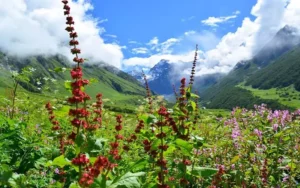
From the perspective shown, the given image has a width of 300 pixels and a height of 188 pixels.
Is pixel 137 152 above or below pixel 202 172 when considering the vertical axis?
below

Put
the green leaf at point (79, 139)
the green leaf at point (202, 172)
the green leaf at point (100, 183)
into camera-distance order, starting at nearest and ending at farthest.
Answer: the green leaf at point (100, 183) → the green leaf at point (79, 139) → the green leaf at point (202, 172)

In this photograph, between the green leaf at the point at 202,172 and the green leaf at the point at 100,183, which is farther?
the green leaf at the point at 202,172

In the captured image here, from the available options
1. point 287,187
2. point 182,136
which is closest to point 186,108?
point 182,136

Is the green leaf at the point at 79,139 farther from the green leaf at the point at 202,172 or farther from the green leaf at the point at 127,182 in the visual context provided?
the green leaf at the point at 202,172

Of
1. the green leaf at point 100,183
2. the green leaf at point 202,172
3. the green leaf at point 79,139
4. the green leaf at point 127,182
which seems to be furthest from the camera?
the green leaf at point 202,172

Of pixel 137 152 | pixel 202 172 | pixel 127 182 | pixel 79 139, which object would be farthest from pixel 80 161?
pixel 137 152

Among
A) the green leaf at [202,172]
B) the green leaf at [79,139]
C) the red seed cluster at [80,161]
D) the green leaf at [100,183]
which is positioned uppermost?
the green leaf at [79,139]

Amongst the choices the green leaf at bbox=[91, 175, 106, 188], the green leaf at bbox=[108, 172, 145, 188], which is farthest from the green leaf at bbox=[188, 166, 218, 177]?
the green leaf at bbox=[91, 175, 106, 188]

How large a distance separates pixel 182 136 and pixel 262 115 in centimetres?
757

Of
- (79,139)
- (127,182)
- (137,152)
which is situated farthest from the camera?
(137,152)

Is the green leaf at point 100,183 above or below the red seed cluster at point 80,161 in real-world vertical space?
below

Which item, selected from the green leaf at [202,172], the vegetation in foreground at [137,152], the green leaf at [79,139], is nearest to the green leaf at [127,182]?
the vegetation in foreground at [137,152]

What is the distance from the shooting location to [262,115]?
12.3 m

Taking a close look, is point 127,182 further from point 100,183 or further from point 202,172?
point 202,172
